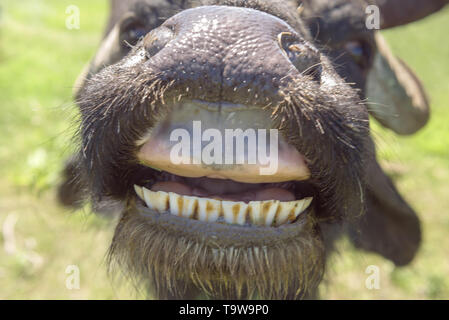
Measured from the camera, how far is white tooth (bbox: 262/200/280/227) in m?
1.85

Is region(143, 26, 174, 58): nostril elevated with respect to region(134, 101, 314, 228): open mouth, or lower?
elevated

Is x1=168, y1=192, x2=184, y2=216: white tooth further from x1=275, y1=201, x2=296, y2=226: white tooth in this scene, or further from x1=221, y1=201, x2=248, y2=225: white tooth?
x1=275, y1=201, x2=296, y2=226: white tooth

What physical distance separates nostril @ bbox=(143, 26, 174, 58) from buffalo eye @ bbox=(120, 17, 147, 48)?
25.9 inches

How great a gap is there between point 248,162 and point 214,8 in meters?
0.60

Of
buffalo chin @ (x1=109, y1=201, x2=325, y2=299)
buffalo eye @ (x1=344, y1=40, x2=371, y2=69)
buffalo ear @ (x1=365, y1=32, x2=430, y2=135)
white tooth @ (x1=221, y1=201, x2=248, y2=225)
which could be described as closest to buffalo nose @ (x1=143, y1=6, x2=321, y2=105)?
white tooth @ (x1=221, y1=201, x2=248, y2=225)

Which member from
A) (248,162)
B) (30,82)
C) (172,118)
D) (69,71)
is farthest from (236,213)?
(69,71)

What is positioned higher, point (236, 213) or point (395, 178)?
point (236, 213)

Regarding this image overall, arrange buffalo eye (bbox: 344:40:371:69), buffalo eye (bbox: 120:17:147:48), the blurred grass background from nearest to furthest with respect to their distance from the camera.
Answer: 1. buffalo eye (bbox: 120:17:147:48)
2. buffalo eye (bbox: 344:40:371:69)
3. the blurred grass background

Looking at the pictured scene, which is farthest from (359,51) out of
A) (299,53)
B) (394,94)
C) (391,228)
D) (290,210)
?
(391,228)

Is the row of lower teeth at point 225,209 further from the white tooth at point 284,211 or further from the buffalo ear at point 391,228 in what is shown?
the buffalo ear at point 391,228

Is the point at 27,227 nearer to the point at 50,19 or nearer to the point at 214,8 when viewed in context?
the point at 214,8

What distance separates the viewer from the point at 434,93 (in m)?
9.07

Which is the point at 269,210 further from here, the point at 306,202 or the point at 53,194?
the point at 53,194

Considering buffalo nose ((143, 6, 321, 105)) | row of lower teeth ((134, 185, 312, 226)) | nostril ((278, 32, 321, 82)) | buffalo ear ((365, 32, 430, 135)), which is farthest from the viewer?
buffalo ear ((365, 32, 430, 135))
